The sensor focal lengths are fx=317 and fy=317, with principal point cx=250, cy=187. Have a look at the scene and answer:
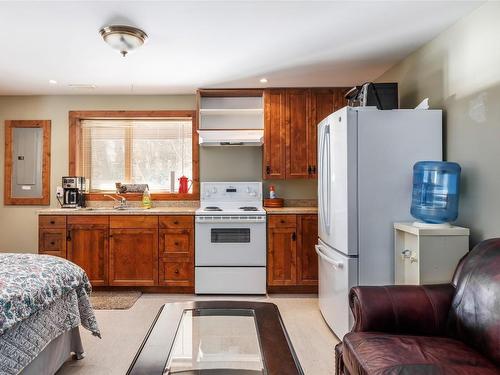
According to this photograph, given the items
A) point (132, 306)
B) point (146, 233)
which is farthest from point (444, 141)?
point (132, 306)

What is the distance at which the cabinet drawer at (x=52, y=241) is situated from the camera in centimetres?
363

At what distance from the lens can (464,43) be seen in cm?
228

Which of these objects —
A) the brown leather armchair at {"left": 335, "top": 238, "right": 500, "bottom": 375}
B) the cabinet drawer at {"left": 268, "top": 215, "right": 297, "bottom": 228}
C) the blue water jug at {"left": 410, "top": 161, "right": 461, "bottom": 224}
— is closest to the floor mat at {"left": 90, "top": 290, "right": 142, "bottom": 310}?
the cabinet drawer at {"left": 268, "top": 215, "right": 297, "bottom": 228}

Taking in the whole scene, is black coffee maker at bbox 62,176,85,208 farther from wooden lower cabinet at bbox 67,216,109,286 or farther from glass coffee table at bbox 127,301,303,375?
glass coffee table at bbox 127,301,303,375

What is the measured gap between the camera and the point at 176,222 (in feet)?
11.8

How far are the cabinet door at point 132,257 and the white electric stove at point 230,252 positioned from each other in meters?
0.53

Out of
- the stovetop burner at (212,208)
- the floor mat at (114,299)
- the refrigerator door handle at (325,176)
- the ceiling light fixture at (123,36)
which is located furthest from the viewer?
the stovetop burner at (212,208)

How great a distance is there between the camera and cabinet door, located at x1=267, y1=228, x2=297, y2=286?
3.57m

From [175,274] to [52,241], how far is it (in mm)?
1465

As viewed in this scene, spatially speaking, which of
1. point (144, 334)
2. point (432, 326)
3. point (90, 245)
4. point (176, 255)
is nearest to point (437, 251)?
point (432, 326)

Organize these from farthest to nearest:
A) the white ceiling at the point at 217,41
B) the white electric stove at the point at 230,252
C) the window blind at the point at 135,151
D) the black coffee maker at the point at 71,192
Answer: the window blind at the point at 135,151, the black coffee maker at the point at 71,192, the white electric stove at the point at 230,252, the white ceiling at the point at 217,41

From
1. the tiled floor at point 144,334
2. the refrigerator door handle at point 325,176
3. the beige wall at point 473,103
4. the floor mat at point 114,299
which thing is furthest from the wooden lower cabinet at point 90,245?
the beige wall at point 473,103

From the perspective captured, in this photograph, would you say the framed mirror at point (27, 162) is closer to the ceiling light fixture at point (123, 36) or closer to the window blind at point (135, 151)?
the window blind at point (135, 151)

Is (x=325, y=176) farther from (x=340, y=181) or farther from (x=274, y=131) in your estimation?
(x=274, y=131)
